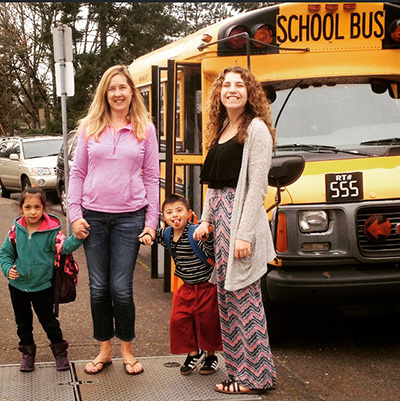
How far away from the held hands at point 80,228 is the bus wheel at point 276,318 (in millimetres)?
1353

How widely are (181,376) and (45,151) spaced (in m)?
12.5

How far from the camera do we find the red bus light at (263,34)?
545 cm

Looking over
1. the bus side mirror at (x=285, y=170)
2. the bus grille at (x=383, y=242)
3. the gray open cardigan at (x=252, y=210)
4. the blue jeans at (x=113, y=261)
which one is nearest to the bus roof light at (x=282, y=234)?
the bus side mirror at (x=285, y=170)

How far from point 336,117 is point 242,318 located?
6.91ft

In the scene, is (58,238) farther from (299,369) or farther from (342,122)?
(342,122)

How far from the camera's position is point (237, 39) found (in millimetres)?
5457

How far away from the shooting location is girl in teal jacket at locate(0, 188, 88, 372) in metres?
4.37

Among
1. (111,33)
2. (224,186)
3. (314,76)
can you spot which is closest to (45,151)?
(314,76)

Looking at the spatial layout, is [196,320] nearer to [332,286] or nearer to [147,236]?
[147,236]

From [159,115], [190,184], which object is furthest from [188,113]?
[190,184]

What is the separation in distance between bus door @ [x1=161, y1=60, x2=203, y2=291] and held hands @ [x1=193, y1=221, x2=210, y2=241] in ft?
5.18

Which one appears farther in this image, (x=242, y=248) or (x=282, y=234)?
(x=282, y=234)

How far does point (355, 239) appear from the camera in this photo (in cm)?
476

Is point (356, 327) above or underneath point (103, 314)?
underneath
